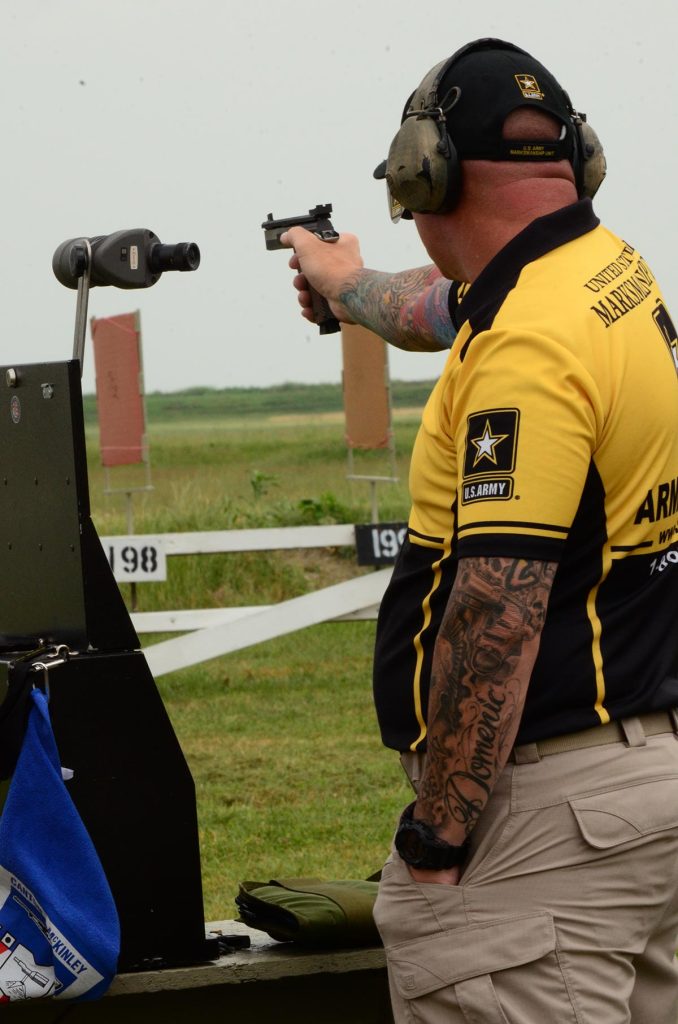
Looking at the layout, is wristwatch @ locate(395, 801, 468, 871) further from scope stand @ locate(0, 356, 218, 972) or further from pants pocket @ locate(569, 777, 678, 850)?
scope stand @ locate(0, 356, 218, 972)

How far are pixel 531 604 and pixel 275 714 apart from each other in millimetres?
5315

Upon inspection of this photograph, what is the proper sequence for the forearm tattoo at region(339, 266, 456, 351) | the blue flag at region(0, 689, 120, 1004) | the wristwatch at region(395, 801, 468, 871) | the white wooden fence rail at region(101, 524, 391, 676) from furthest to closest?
1. the white wooden fence rail at region(101, 524, 391, 676)
2. the forearm tattoo at region(339, 266, 456, 351)
3. the blue flag at region(0, 689, 120, 1004)
4. the wristwatch at region(395, 801, 468, 871)

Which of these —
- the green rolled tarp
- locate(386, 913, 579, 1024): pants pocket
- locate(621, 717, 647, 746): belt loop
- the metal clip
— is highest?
the metal clip

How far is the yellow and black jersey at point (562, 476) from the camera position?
1.69 metres

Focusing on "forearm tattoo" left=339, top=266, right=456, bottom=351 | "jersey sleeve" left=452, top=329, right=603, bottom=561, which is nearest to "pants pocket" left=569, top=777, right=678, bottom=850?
"jersey sleeve" left=452, top=329, right=603, bottom=561

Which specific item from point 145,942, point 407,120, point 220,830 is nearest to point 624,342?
point 407,120

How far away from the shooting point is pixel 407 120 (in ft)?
6.32

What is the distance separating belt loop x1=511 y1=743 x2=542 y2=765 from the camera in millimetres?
1805

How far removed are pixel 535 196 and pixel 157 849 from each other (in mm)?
1193

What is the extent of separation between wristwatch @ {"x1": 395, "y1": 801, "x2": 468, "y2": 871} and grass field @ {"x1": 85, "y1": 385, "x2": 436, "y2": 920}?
2446 millimetres

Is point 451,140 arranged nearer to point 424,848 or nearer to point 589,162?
point 589,162

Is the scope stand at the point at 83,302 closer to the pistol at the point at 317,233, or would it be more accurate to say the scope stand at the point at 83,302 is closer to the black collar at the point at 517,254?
the pistol at the point at 317,233

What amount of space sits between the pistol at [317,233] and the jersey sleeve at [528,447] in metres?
0.96

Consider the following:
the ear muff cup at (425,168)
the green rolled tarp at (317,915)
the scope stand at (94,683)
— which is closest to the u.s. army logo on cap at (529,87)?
the ear muff cup at (425,168)
